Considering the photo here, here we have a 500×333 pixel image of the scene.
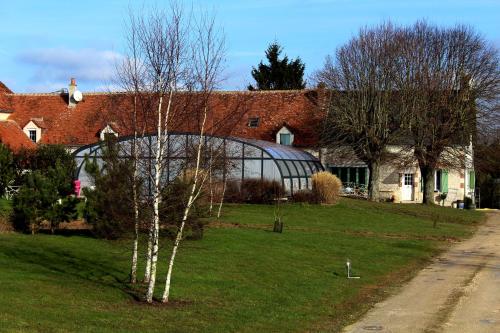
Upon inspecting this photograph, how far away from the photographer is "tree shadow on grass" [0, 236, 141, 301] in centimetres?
1319

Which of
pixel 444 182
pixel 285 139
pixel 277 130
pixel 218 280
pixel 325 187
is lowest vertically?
pixel 218 280

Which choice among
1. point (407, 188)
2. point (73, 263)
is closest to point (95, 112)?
point (407, 188)

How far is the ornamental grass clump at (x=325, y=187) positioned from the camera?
36.9m

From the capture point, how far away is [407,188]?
5056cm

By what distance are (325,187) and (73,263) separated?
2349 centimetres

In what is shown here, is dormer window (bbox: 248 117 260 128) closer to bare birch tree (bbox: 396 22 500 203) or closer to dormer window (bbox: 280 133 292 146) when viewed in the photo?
dormer window (bbox: 280 133 292 146)

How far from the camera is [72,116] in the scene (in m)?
53.1

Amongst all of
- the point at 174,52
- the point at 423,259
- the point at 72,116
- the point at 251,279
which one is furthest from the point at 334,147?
the point at 174,52

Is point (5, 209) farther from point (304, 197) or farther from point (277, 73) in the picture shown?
point (277, 73)

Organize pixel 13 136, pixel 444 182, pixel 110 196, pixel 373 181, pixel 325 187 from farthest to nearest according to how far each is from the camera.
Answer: pixel 444 182
pixel 373 181
pixel 13 136
pixel 325 187
pixel 110 196

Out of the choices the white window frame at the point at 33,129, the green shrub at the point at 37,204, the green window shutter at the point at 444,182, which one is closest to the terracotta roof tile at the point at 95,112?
the white window frame at the point at 33,129

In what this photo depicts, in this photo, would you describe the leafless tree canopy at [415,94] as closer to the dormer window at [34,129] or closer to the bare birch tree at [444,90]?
the bare birch tree at [444,90]

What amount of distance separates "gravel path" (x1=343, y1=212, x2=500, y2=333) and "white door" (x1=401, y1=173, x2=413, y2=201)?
1127 inches

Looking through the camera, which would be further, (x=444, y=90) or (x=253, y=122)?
(x=253, y=122)
